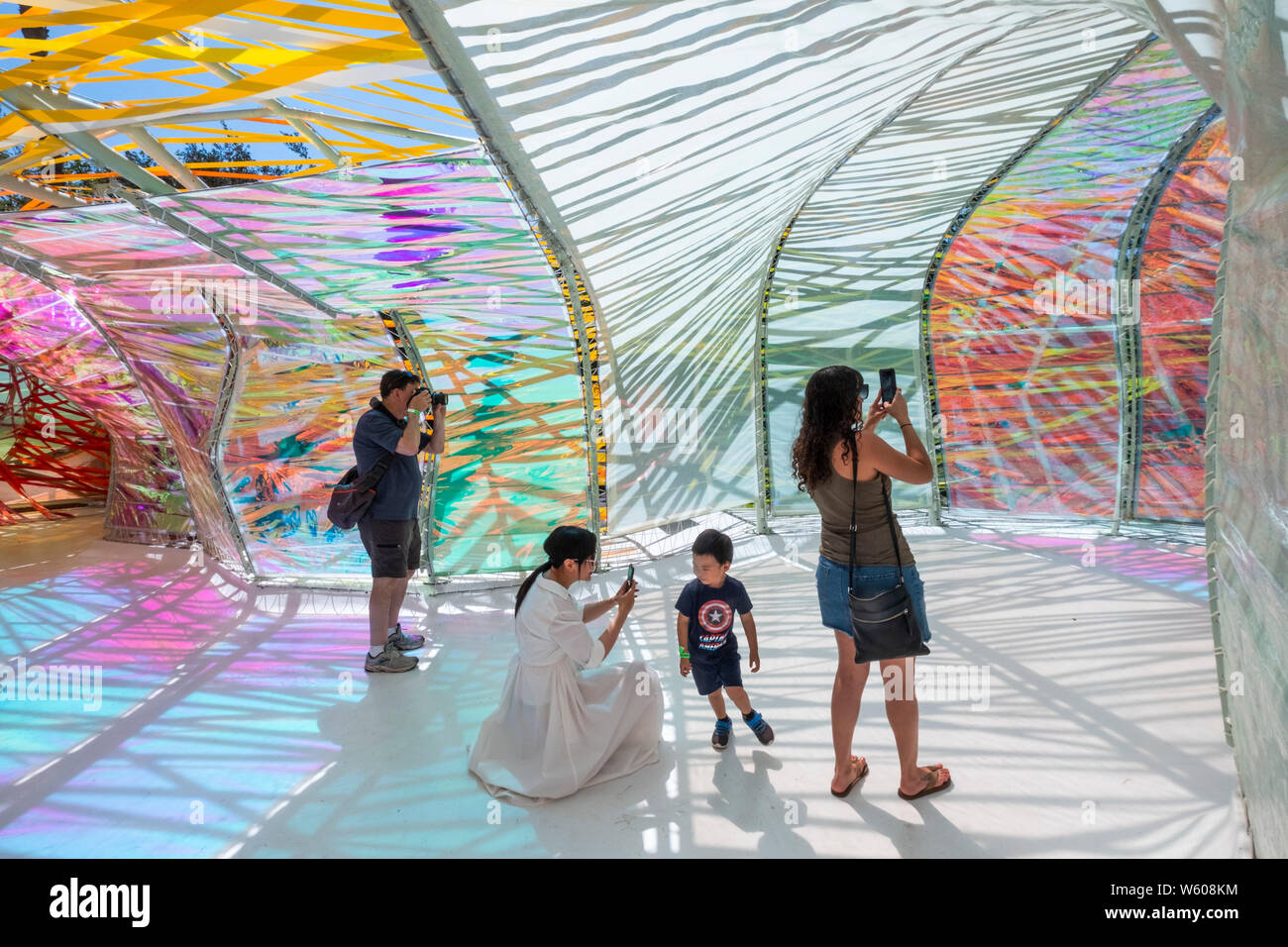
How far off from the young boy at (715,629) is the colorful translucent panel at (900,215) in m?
3.03

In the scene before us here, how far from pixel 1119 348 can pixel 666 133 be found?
490cm

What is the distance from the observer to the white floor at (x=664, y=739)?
293 cm

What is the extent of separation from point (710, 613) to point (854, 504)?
2.90 ft

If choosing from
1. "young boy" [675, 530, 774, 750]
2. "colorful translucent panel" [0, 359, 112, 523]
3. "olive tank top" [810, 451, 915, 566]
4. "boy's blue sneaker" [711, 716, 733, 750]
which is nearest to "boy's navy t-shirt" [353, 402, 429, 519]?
"young boy" [675, 530, 774, 750]

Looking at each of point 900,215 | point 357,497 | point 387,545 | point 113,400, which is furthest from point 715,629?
point 113,400

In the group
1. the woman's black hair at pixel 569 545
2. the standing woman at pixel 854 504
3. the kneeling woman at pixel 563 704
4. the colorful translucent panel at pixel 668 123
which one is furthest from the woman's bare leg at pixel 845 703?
the colorful translucent panel at pixel 668 123

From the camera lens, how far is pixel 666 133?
4012 mm

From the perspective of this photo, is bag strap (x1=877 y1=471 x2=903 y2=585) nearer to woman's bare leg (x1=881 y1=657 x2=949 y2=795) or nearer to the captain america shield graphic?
woman's bare leg (x1=881 y1=657 x2=949 y2=795)

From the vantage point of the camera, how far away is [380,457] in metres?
4.79

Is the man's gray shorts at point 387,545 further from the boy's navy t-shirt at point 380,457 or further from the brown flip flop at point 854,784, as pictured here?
the brown flip flop at point 854,784

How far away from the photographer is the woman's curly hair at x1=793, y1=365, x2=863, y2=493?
9.27 ft

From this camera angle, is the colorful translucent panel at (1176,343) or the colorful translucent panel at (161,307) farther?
the colorful translucent panel at (1176,343)

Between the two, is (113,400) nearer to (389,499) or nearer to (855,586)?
(389,499)
